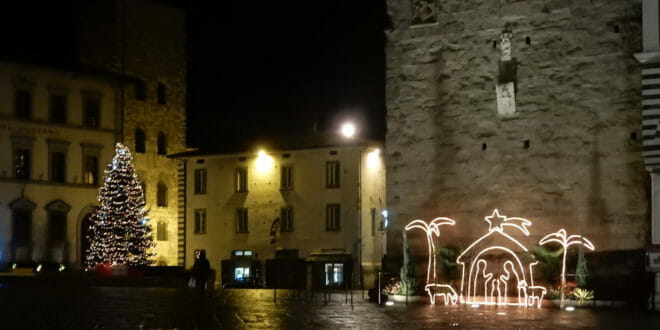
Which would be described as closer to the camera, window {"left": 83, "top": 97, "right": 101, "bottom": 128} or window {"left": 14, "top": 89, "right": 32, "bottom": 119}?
window {"left": 14, "top": 89, "right": 32, "bottom": 119}

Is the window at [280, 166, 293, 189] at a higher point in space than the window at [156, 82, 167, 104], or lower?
lower

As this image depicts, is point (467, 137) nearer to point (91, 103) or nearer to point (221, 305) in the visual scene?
point (221, 305)

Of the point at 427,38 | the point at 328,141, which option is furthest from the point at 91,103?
the point at 427,38

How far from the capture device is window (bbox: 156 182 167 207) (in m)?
51.0

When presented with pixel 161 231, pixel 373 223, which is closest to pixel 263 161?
pixel 161 231

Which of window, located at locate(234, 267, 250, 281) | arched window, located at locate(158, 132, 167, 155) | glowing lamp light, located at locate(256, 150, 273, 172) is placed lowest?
window, located at locate(234, 267, 250, 281)

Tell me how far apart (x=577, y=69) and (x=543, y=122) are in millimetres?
1368

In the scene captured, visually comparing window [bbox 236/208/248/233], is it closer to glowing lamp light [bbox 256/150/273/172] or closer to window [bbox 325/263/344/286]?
glowing lamp light [bbox 256/150/273/172]

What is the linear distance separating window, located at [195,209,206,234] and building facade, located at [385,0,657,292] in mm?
24328

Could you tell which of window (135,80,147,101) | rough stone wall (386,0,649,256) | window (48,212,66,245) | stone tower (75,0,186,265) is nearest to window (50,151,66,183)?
window (48,212,66,245)

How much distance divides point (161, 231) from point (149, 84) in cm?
650

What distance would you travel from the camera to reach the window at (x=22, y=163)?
4544 cm

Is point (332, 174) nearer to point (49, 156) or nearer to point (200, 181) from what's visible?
point (200, 181)

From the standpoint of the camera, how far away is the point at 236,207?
165 ft
